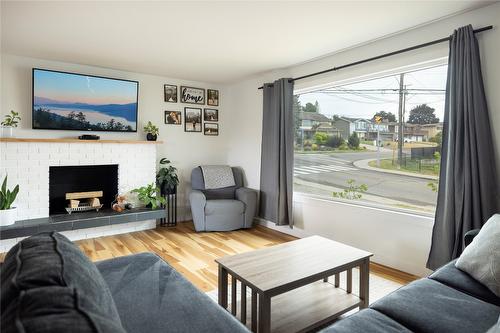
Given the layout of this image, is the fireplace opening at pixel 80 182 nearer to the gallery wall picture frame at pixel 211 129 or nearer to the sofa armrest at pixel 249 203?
the gallery wall picture frame at pixel 211 129

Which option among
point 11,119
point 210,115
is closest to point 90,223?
point 11,119

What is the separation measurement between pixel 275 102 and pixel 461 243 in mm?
2750

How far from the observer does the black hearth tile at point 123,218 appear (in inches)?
156

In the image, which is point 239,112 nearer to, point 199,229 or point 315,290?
point 199,229

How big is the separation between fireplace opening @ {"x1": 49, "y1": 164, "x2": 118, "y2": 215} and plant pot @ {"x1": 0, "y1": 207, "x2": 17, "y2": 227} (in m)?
0.50

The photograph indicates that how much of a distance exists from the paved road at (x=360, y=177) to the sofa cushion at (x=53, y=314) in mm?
3060

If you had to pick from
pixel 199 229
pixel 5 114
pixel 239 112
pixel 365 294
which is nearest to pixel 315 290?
pixel 365 294

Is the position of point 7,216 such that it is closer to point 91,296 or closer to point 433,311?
point 91,296

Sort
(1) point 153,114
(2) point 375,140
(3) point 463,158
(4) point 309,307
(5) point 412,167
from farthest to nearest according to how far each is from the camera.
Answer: (1) point 153,114
(2) point 375,140
(5) point 412,167
(3) point 463,158
(4) point 309,307

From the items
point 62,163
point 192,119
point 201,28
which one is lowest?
point 62,163

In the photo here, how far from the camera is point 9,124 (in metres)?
3.62

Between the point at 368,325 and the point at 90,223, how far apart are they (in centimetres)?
352

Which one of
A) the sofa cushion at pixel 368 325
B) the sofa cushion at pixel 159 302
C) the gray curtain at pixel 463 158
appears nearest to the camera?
the sofa cushion at pixel 159 302

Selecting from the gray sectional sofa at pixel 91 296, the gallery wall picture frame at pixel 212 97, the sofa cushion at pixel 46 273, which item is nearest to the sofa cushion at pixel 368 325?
the gray sectional sofa at pixel 91 296
